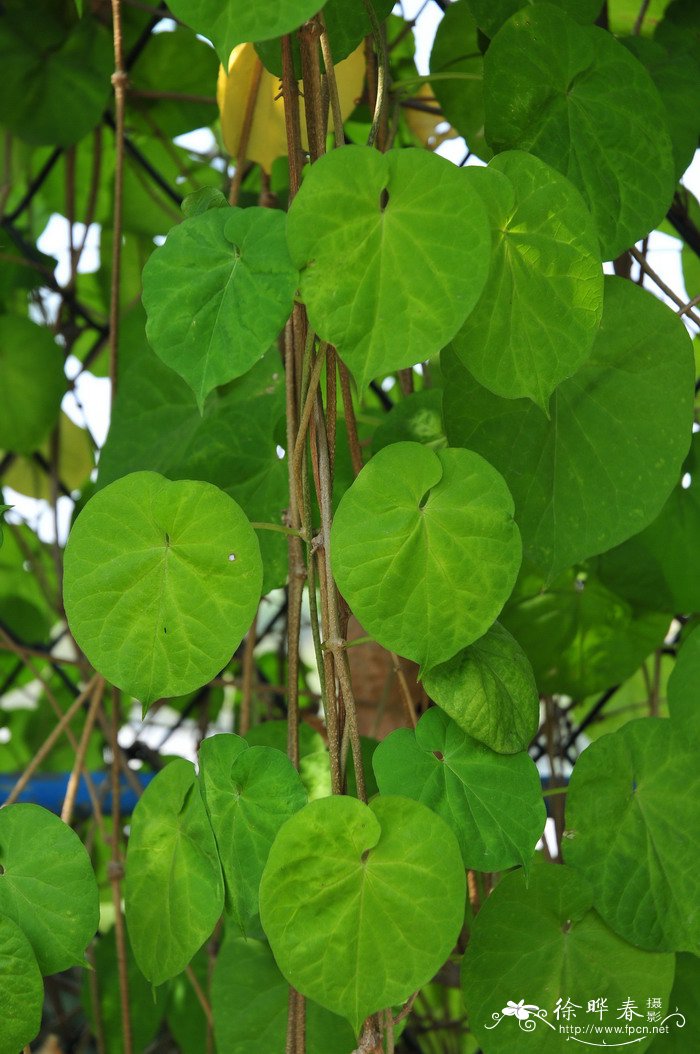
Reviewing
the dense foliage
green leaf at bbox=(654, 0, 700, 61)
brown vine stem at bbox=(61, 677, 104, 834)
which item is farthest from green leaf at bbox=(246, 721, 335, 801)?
green leaf at bbox=(654, 0, 700, 61)

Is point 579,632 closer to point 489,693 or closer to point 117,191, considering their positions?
point 489,693

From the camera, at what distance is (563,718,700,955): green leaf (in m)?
0.49

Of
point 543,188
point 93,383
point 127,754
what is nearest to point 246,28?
point 543,188

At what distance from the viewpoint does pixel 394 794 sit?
43 centimetres

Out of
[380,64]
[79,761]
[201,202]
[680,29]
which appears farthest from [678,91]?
[79,761]

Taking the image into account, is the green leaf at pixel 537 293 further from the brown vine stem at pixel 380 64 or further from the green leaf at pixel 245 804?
the green leaf at pixel 245 804

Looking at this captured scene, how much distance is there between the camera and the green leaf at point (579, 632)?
698 mm

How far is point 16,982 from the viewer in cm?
45

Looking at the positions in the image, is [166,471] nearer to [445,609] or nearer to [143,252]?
[445,609]

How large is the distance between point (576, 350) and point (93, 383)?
823 millimetres

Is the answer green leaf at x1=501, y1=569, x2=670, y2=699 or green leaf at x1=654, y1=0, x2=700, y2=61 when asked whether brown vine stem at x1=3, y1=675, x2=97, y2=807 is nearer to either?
green leaf at x1=501, y1=569, x2=670, y2=699

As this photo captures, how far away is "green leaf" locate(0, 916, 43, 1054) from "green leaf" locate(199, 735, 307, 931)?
3.5 inches

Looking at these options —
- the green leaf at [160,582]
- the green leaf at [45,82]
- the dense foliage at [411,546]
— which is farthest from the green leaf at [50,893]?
the green leaf at [45,82]

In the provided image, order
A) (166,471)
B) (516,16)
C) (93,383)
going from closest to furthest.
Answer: (516,16), (166,471), (93,383)
